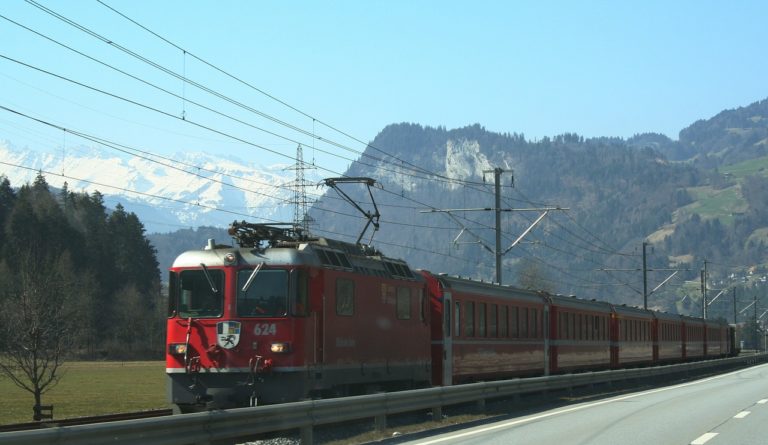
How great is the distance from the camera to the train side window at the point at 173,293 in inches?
739

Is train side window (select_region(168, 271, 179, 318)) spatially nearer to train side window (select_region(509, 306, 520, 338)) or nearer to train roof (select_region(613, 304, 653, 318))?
train side window (select_region(509, 306, 520, 338))

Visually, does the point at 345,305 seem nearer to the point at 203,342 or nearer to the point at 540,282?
the point at 203,342

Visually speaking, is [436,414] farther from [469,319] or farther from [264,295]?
[469,319]

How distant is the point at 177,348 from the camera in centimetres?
1839

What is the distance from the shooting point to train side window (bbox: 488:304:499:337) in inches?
1144

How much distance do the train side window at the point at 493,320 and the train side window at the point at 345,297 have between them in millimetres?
9531

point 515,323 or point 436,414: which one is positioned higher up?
point 515,323

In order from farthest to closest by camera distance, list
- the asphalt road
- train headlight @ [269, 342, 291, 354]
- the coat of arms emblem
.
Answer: the coat of arms emblem < train headlight @ [269, 342, 291, 354] < the asphalt road

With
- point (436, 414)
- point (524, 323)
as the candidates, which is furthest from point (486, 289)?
point (436, 414)

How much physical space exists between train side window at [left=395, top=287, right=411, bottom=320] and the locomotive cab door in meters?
2.25

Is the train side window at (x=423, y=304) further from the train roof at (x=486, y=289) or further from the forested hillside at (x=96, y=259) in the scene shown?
the forested hillside at (x=96, y=259)

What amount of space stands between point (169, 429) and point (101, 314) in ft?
347

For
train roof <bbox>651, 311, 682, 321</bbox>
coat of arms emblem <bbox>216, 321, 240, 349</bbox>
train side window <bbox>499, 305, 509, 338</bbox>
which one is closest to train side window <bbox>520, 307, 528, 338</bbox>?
train side window <bbox>499, 305, 509, 338</bbox>

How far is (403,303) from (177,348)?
617 centimetres
